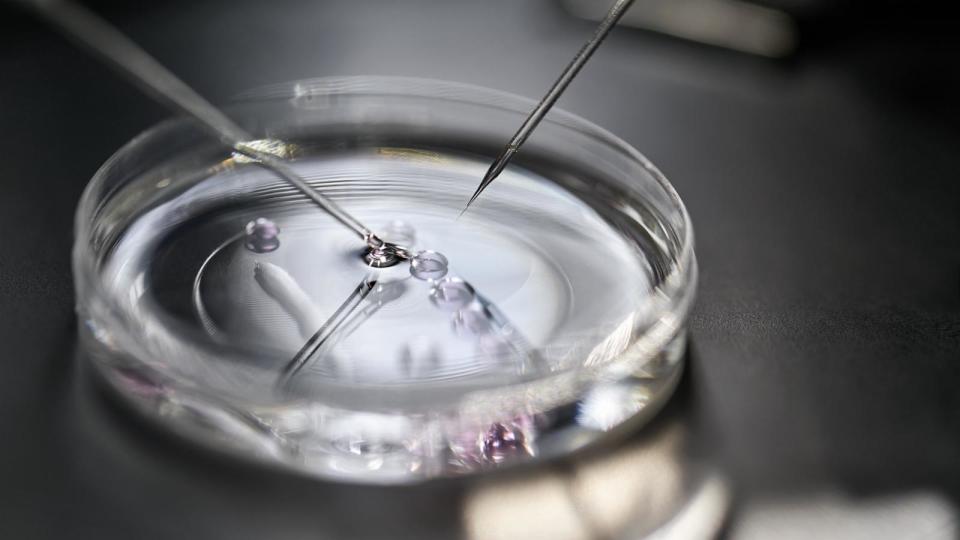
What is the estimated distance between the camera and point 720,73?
4.67 ft

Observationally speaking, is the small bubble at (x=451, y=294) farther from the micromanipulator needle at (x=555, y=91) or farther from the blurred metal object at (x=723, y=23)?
the blurred metal object at (x=723, y=23)

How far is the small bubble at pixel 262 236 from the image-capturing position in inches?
40.2

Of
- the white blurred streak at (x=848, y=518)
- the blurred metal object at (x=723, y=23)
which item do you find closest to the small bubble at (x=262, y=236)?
the white blurred streak at (x=848, y=518)

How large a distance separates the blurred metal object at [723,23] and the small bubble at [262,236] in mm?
618

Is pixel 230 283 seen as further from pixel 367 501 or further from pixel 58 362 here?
pixel 367 501

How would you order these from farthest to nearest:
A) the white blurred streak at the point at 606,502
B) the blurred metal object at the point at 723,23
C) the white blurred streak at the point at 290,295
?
1. the blurred metal object at the point at 723,23
2. the white blurred streak at the point at 290,295
3. the white blurred streak at the point at 606,502

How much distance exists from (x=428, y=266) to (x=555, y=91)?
0.56ft

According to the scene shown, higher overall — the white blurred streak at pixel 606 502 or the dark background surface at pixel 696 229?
the dark background surface at pixel 696 229

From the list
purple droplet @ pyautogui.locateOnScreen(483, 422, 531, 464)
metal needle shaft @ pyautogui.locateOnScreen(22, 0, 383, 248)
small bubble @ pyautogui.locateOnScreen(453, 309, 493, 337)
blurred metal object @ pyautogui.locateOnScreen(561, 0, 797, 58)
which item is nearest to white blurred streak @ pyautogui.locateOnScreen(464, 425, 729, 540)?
purple droplet @ pyautogui.locateOnScreen(483, 422, 531, 464)

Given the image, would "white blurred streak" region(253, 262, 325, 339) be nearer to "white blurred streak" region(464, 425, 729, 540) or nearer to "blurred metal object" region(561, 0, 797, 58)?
"white blurred streak" region(464, 425, 729, 540)

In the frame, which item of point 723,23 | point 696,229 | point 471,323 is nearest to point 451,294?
point 471,323

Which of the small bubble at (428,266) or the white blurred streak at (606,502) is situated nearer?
the white blurred streak at (606,502)

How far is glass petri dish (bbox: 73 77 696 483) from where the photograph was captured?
81cm

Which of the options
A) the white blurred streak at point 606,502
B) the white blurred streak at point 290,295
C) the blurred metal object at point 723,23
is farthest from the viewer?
the blurred metal object at point 723,23
